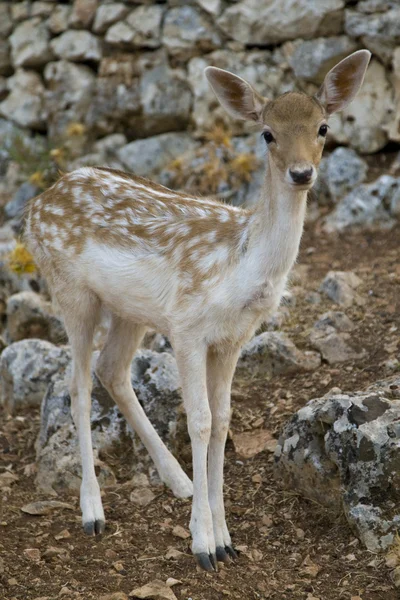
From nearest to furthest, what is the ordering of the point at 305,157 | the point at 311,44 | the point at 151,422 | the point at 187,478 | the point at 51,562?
the point at 305,157
the point at 51,562
the point at 187,478
the point at 151,422
the point at 311,44

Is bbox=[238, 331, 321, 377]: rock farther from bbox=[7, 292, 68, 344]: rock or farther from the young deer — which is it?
bbox=[7, 292, 68, 344]: rock

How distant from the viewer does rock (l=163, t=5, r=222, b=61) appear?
11.0 metres

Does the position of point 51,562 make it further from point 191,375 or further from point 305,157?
point 305,157

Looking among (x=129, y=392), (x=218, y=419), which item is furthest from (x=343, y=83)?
(x=129, y=392)

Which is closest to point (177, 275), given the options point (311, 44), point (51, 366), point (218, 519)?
point (218, 519)

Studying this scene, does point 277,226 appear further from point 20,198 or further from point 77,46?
point 77,46

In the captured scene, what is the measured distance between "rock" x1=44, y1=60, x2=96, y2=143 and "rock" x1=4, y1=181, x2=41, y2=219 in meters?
0.93

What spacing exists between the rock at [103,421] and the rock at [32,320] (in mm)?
1965

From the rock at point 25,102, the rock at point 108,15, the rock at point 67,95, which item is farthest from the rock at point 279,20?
the rock at point 25,102

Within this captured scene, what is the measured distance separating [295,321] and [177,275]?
253 centimetres

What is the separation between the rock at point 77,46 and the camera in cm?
1173

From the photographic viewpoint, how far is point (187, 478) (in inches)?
224

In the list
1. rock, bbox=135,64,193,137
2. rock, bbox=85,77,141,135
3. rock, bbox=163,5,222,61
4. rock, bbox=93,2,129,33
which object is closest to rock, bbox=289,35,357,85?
rock, bbox=163,5,222,61

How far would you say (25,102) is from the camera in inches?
484
